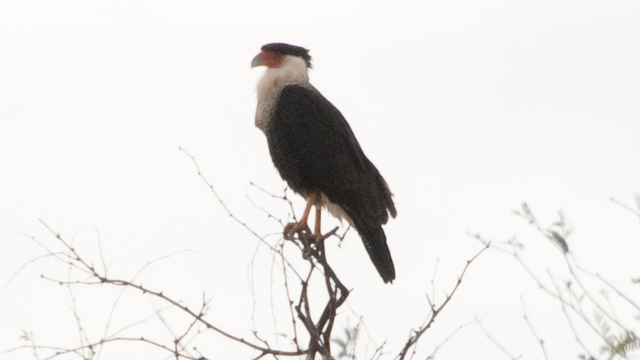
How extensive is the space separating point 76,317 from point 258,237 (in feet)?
2.15

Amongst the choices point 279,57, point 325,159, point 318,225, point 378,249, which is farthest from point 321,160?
point 279,57

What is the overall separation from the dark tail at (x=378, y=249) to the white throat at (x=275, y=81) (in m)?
0.87

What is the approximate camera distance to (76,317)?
102 inches

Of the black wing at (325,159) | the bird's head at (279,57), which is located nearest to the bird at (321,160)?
the black wing at (325,159)

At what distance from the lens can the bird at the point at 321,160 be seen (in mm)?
3934

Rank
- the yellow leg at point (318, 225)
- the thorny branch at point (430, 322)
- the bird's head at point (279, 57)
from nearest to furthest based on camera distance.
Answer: the thorny branch at point (430, 322) < the yellow leg at point (318, 225) < the bird's head at point (279, 57)

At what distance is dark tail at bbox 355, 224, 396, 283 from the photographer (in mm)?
3660

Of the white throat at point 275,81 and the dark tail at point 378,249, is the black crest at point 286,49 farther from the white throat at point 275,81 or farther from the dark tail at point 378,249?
the dark tail at point 378,249

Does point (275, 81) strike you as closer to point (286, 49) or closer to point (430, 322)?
point (286, 49)

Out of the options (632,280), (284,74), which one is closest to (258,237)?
(632,280)

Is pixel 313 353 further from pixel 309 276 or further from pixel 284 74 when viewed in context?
pixel 284 74

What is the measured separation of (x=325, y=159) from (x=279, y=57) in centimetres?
92

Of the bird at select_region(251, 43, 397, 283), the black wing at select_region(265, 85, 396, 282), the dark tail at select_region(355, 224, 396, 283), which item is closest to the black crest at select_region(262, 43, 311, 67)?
the bird at select_region(251, 43, 397, 283)

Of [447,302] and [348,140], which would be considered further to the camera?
[348,140]
